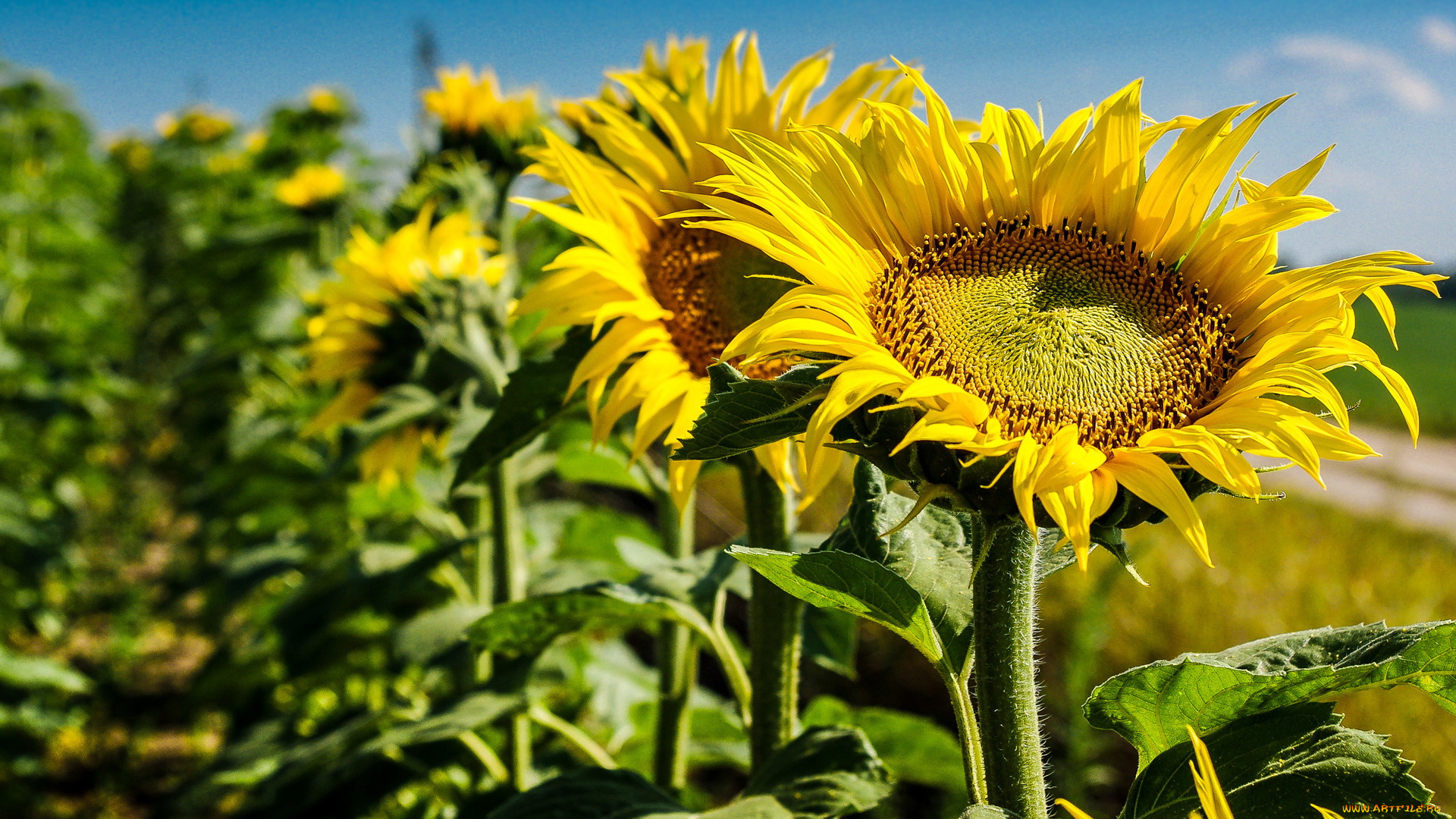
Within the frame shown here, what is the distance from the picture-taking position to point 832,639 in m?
1.17

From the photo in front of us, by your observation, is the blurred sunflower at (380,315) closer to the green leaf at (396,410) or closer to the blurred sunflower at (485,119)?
the green leaf at (396,410)

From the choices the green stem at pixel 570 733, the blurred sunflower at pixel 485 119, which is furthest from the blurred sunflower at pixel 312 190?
the green stem at pixel 570 733

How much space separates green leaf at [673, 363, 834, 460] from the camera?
631 mm

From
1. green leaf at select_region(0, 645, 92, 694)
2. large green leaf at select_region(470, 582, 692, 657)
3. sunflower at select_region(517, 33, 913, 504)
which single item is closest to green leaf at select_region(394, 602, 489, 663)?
large green leaf at select_region(470, 582, 692, 657)

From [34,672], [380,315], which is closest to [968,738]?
[380,315]

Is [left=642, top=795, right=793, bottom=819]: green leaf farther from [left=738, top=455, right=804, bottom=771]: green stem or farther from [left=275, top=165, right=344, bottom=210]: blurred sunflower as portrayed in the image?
[left=275, top=165, right=344, bottom=210]: blurred sunflower

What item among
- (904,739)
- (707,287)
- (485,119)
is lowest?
(904,739)

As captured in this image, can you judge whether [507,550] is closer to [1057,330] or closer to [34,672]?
[1057,330]

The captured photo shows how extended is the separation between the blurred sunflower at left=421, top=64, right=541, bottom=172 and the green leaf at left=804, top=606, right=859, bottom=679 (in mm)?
1357

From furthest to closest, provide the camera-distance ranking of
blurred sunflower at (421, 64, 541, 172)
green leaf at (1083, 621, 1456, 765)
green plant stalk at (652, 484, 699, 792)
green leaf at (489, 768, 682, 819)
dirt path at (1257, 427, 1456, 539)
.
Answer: dirt path at (1257, 427, 1456, 539), blurred sunflower at (421, 64, 541, 172), green plant stalk at (652, 484, 699, 792), green leaf at (489, 768, 682, 819), green leaf at (1083, 621, 1456, 765)

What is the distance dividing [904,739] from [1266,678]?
0.66 metres

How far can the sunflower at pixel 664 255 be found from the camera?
0.95m

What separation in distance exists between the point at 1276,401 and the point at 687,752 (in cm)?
119

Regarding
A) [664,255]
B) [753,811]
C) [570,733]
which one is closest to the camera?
[753,811]
